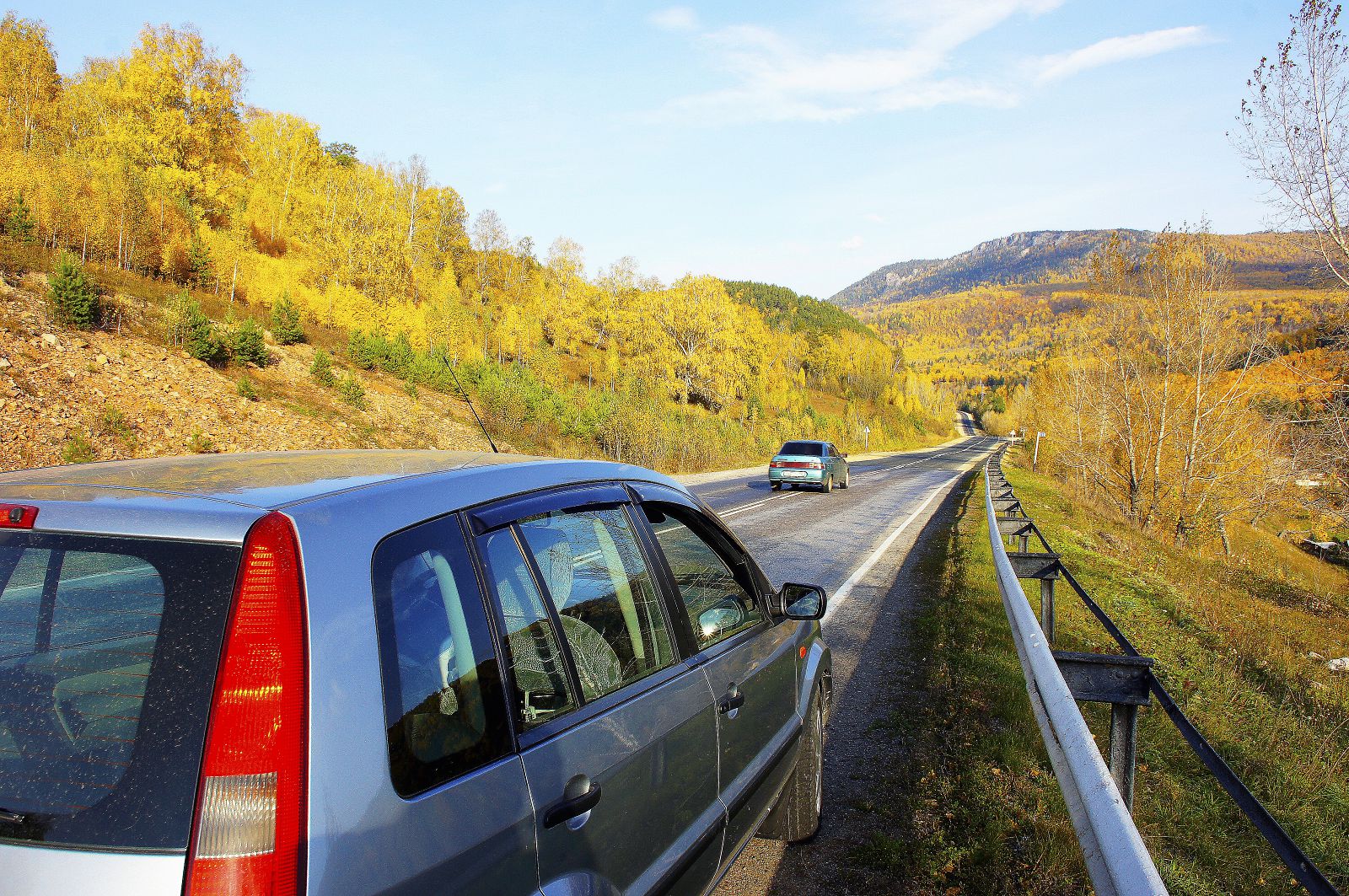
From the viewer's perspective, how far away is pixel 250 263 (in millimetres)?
32031

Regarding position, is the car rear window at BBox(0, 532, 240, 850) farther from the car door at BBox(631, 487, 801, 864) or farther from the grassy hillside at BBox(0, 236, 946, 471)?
the grassy hillside at BBox(0, 236, 946, 471)

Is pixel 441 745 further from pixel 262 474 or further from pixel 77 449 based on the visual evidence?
pixel 77 449

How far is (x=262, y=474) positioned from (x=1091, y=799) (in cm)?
249

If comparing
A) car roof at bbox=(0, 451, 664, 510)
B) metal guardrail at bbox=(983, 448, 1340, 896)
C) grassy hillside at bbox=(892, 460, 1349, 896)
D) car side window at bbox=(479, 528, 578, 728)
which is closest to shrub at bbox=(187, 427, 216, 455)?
grassy hillside at bbox=(892, 460, 1349, 896)

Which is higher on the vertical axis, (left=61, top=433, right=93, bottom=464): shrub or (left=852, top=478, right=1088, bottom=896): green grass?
(left=61, top=433, right=93, bottom=464): shrub

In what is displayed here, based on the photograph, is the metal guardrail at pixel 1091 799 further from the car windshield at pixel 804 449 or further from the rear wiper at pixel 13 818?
the car windshield at pixel 804 449

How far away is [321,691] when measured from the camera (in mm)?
1285

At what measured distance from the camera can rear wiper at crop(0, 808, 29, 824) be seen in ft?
3.87

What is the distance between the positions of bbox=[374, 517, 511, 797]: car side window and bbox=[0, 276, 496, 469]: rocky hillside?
1572 centimetres

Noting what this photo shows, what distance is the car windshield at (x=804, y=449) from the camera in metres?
22.9

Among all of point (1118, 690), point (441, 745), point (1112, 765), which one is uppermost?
point (441, 745)

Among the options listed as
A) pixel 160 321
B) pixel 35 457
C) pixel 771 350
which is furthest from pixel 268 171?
pixel 771 350

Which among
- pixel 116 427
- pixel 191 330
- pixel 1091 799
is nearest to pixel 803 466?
pixel 116 427

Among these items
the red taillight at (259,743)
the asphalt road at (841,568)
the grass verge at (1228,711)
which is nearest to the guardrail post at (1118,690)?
the grass verge at (1228,711)
